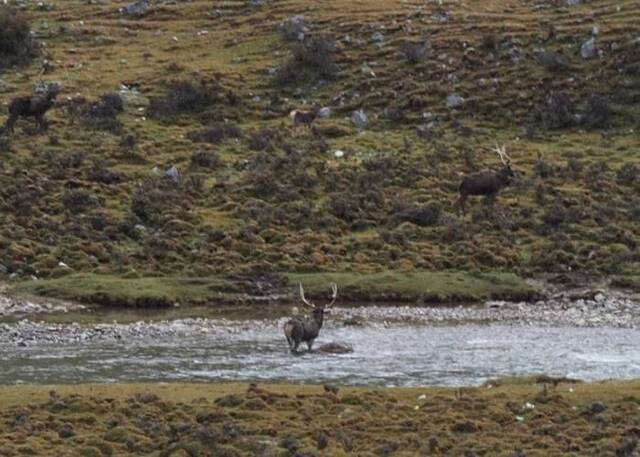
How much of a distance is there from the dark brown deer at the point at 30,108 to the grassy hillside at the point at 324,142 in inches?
26.7

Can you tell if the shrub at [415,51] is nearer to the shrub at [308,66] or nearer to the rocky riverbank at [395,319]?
the shrub at [308,66]

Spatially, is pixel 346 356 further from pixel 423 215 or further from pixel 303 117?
pixel 303 117

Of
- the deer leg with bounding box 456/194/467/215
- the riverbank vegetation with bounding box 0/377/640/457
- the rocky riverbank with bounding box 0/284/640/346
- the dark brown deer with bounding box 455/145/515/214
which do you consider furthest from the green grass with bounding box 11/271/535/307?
the riverbank vegetation with bounding box 0/377/640/457

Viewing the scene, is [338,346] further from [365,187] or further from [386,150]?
[386,150]

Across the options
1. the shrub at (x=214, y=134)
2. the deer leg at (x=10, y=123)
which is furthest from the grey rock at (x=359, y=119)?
the deer leg at (x=10, y=123)

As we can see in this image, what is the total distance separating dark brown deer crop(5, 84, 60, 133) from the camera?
2496 inches

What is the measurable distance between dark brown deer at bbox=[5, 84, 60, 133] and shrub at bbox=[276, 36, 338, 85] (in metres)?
14.5

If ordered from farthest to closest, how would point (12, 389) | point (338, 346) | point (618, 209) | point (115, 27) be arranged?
→ point (115, 27), point (618, 209), point (338, 346), point (12, 389)

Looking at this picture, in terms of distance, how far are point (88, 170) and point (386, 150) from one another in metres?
13.3

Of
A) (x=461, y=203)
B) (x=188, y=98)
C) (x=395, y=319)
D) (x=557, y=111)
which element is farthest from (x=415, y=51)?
(x=395, y=319)

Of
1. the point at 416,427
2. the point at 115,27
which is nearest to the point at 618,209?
the point at 416,427

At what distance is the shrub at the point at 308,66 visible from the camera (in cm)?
7506

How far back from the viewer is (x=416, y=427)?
80.5 ft

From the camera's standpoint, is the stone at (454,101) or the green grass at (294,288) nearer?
the green grass at (294,288)
